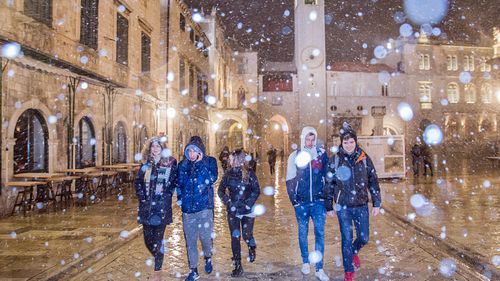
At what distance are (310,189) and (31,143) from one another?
8754mm

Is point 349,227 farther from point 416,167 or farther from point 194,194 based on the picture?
point 416,167

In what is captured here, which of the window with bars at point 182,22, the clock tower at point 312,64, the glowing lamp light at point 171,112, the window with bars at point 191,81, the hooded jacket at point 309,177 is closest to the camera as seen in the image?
the hooded jacket at point 309,177

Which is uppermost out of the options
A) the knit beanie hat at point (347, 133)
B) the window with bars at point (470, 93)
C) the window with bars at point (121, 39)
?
the window with bars at point (470, 93)

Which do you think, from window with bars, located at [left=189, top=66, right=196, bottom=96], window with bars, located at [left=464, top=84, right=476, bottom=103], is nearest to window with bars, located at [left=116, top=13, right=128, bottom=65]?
window with bars, located at [left=189, top=66, right=196, bottom=96]

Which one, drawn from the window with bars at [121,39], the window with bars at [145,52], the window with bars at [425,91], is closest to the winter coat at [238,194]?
the window with bars at [121,39]

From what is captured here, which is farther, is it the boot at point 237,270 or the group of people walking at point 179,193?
the boot at point 237,270

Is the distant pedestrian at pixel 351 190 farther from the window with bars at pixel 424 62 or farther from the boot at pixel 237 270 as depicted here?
the window with bars at pixel 424 62

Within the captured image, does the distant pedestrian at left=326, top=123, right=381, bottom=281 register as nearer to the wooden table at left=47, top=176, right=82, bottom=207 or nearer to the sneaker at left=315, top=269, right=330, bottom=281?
the sneaker at left=315, top=269, right=330, bottom=281

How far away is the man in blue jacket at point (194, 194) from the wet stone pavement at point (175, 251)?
605 millimetres

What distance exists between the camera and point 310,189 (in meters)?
4.73

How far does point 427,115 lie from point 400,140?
106ft

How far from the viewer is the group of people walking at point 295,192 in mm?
4516

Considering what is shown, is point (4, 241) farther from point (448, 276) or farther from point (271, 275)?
point (448, 276)

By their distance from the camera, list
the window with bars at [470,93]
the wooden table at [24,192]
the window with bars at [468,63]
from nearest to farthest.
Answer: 1. the wooden table at [24,192]
2. the window with bars at [470,93]
3. the window with bars at [468,63]
